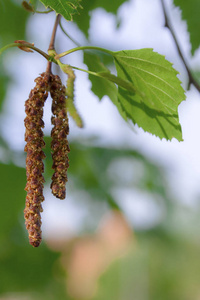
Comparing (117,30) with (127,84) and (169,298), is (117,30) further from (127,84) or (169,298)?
(169,298)

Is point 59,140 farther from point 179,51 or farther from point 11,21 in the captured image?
point 11,21

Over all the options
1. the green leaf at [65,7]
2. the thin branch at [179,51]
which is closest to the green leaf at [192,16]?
the thin branch at [179,51]

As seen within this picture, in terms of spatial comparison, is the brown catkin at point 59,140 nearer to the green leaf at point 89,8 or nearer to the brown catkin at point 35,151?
the brown catkin at point 35,151

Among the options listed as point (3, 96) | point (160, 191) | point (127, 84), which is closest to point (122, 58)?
point (127, 84)

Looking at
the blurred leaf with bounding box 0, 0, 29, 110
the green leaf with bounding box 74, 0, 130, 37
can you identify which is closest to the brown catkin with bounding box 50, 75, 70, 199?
the green leaf with bounding box 74, 0, 130, 37

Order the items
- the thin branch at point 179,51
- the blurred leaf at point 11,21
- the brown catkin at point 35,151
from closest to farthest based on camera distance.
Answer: the brown catkin at point 35,151
the thin branch at point 179,51
the blurred leaf at point 11,21

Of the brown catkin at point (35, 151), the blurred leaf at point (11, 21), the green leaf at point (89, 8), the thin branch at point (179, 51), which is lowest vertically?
the brown catkin at point (35, 151)
